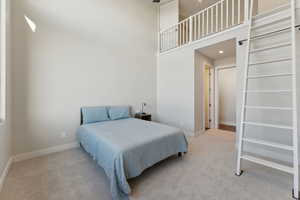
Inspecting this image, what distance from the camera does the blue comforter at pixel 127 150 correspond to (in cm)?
164

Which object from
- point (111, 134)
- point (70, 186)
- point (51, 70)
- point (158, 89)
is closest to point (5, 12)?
point (51, 70)

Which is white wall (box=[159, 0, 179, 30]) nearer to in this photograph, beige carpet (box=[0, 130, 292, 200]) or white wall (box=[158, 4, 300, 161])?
white wall (box=[158, 4, 300, 161])

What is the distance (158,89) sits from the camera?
4.98 meters

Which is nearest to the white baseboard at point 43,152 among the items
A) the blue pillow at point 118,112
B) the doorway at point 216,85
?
the blue pillow at point 118,112

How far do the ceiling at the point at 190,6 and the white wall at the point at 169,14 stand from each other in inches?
20.4

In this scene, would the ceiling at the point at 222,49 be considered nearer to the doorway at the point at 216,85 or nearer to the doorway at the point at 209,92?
the doorway at the point at 216,85

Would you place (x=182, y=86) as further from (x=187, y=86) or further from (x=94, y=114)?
(x=94, y=114)

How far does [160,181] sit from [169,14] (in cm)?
504

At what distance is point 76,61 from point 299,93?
4.39 metres

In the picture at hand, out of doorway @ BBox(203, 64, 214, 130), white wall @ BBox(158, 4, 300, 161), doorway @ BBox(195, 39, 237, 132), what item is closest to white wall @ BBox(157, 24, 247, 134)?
white wall @ BBox(158, 4, 300, 161)

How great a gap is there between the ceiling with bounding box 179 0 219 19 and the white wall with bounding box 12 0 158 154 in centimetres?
180

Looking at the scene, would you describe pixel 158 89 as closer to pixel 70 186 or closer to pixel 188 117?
pixel 188 117

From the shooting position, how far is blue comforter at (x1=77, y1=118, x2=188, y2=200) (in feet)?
5.39

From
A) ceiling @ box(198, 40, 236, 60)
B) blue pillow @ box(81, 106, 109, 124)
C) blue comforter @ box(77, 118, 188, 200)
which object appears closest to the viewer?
blue comforter @ box(77, 118, 188, 200)
